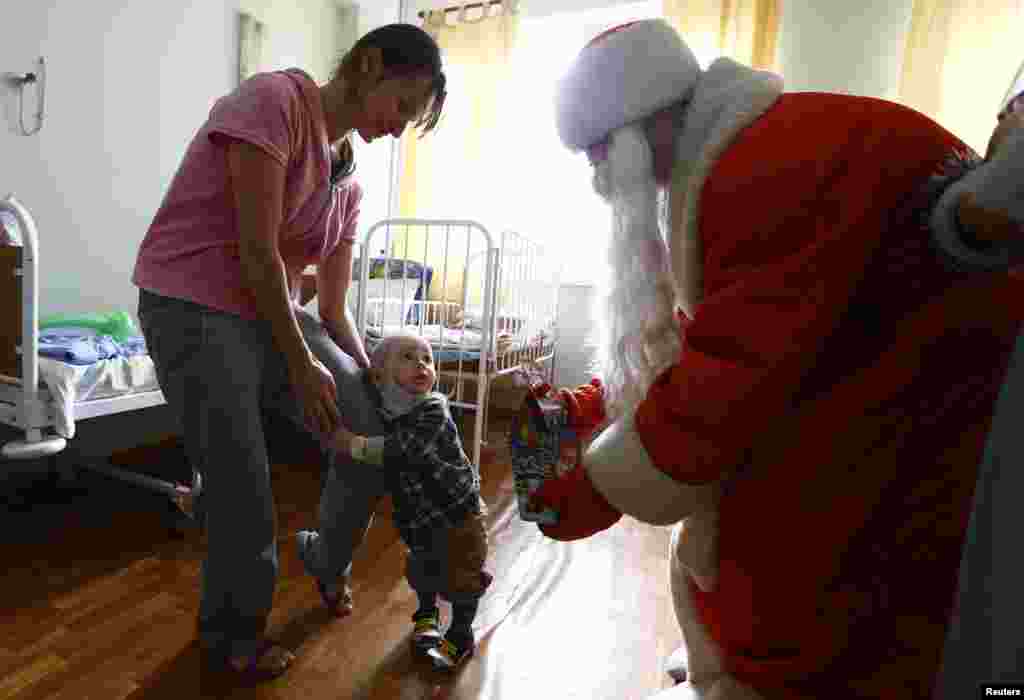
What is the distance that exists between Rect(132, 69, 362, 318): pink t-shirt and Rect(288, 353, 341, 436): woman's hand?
0.13 metres

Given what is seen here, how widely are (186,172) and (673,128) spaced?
85 cm

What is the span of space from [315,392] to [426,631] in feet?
1.87

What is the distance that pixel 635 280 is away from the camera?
64 cm

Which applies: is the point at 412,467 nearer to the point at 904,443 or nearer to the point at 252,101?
the point at 252,101

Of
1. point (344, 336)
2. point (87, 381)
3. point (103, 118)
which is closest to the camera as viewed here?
point (344, 336)

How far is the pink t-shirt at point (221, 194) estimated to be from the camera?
98 centimetres

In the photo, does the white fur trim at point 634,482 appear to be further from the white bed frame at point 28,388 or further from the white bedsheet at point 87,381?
the white bed frame at point 28,388

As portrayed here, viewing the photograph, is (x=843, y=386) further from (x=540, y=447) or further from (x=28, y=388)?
(x=28, y=388)

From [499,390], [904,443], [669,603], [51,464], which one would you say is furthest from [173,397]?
[499,390]

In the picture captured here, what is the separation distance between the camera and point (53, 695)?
104cm

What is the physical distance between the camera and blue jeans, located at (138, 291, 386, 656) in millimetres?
1014

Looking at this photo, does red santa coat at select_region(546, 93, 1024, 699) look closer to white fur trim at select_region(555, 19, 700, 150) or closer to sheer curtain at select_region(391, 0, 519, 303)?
white fur trim at select_region(555, 19, 700, 150)

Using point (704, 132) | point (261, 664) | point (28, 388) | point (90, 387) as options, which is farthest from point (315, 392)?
point (90, 387)

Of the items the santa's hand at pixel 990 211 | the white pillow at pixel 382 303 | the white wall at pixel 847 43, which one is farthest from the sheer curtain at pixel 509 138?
the santa's hand at pixel 990 211
